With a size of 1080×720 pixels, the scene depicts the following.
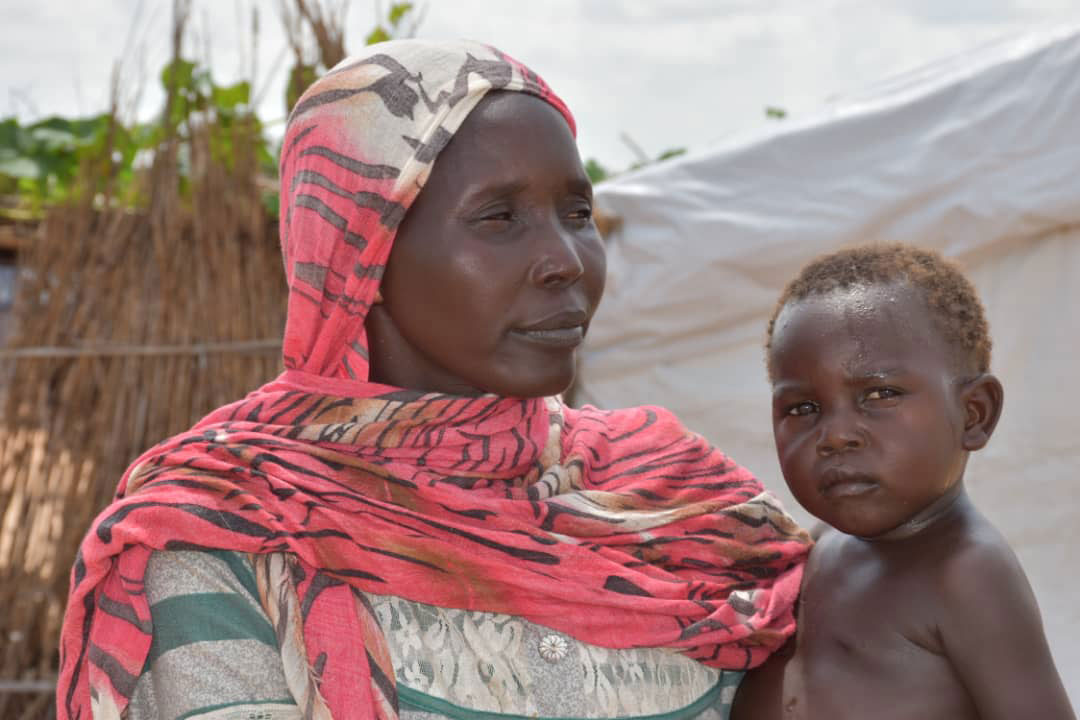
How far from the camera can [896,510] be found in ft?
5.52

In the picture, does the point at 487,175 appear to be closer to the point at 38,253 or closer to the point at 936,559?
the point at 936,559

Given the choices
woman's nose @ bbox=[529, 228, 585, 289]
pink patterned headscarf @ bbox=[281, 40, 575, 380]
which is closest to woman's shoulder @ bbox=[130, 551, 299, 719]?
pink patterned headscarf @ bbox=[281, 40, 575, 380]

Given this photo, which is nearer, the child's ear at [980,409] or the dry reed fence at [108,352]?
the child's ear at [980,409]

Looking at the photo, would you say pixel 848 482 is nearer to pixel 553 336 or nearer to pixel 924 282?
pixel 924 282

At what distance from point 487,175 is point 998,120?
1985 millimetres

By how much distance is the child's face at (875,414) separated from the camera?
1.67 m

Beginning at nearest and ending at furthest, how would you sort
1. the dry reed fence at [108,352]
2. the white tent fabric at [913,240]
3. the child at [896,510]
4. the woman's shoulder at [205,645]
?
the woman's shoulder at [205,645] → the child at [896,510] → the white tent fabric at [913,240] → the dry reed fence at [108,352]

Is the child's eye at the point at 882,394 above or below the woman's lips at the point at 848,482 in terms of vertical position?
above

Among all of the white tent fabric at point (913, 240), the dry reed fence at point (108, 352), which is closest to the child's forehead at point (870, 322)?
the white tent fabric at point (913, 240)

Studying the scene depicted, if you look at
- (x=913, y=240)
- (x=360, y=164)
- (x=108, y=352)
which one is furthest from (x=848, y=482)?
(x=108, y=352)

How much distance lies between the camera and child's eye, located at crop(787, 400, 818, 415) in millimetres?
1746

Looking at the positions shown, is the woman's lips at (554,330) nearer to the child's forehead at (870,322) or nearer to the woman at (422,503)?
the woman at (422,503)

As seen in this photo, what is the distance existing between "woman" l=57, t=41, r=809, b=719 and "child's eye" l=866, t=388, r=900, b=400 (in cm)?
27

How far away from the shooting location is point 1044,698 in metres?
1.54
